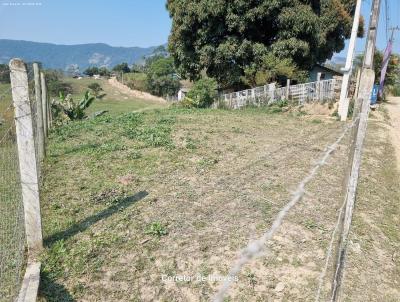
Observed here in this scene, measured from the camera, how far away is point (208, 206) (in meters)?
4.68

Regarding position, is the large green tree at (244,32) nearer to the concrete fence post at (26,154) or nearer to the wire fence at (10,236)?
the wire fence at (10,236)

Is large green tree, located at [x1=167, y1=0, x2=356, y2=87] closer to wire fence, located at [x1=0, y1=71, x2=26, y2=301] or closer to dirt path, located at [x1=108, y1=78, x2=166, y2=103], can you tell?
wire fence, located at [x1=0, y1=71, x2=26, y2=301]

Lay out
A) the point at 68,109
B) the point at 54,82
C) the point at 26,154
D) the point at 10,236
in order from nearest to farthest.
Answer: the point at 26,154, the point at 10,236, the point at 68,109, the point at 54,82

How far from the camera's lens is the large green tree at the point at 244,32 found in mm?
18156

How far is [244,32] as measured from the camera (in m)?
19.3

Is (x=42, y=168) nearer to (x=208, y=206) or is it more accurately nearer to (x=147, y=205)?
(x=147, y=205)

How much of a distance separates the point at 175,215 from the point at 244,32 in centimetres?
1671

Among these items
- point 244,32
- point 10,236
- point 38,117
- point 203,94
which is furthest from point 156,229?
point 244,32

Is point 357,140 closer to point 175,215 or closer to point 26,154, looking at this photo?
point 175,215

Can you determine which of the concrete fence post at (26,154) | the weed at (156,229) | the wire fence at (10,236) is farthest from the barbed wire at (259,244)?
the concrete fence post at (26,154)

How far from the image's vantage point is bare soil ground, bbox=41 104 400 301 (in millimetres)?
3170

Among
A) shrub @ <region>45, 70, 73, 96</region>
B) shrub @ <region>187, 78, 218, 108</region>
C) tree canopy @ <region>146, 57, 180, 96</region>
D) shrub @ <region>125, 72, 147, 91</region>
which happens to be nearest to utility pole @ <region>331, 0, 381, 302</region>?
shrub @ <region>45, 70, 73, 96</region>

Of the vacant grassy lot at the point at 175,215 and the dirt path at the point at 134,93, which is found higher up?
the vacant grassy lot at the point at 175,215

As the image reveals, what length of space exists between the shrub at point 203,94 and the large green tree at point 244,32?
265cm
